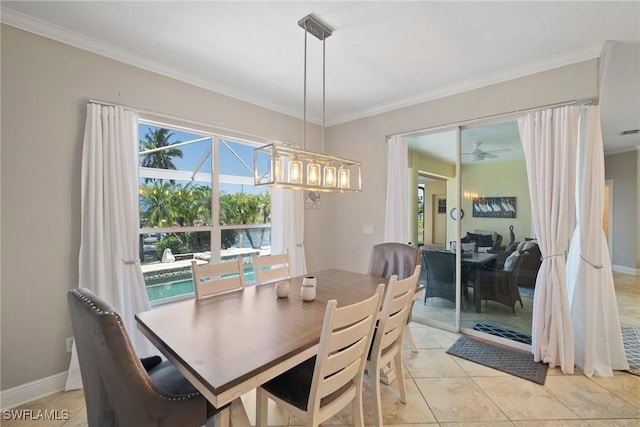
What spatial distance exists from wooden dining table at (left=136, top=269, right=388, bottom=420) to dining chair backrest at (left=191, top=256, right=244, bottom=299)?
6.1 inches

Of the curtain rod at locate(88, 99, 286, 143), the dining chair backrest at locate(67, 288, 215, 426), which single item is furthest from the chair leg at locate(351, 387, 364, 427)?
the curtain rod at locate(88, 99, 286, 143)

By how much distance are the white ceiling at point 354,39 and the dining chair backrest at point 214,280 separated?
1.79m

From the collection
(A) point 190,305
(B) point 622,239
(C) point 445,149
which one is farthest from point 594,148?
(B) point 622,239

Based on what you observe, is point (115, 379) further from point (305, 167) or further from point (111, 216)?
point (111, 216)

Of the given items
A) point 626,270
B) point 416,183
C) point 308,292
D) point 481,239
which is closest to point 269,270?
point 308,292

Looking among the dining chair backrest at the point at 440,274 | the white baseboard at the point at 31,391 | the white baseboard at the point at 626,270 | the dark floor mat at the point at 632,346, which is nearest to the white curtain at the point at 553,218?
the dark floor mat at the point at 632,346

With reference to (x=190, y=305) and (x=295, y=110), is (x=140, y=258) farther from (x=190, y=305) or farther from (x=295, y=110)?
(x=295, y=110)

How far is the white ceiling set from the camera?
6.28ft

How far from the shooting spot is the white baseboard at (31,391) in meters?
1.98

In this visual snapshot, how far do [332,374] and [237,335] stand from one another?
0.52 meters

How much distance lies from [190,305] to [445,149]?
311cm

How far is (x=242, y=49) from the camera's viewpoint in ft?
7.86

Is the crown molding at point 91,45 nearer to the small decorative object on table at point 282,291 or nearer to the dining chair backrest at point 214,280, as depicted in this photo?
the dining chair backrest at point 214,280

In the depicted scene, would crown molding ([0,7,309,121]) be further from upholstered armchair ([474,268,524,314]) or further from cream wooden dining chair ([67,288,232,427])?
upholstered armchair ([474,268,524,314])
